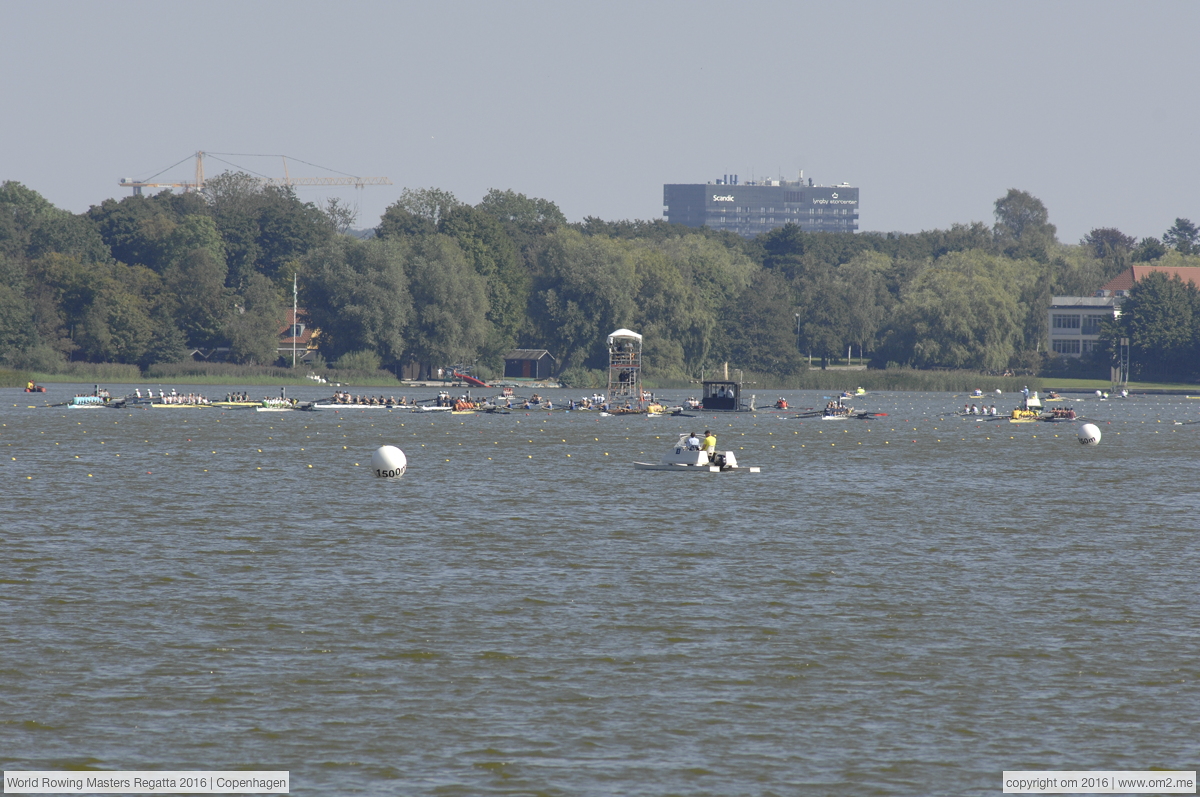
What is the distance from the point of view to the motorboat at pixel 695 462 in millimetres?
53281

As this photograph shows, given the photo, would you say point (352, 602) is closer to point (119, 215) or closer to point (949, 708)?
point (949, 708)

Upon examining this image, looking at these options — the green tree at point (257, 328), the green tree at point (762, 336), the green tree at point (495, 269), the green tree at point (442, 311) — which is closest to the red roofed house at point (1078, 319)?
the green tree at point (762, 336)

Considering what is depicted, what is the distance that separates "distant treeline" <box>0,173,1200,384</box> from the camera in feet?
484

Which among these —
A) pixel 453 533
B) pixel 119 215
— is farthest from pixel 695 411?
pixel 119 215

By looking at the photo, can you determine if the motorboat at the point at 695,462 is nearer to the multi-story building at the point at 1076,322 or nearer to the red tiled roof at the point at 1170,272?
the red tiled roof at the point at 1170,272

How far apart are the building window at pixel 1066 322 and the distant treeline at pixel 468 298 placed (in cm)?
389

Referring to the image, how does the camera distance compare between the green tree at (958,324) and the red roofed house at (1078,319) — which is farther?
the red roofed house at (1078,319)

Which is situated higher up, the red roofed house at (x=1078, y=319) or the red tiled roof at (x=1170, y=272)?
the red tiled roof at (x=1170, y=272)

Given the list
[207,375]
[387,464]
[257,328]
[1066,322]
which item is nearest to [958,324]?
[1066,322]

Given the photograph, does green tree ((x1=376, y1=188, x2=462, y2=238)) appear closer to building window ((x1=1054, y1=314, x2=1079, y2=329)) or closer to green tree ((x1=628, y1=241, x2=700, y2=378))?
green tree ((x1=628, y1=241, x2=700, y2=378))

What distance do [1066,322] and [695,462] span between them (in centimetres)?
15107
